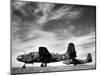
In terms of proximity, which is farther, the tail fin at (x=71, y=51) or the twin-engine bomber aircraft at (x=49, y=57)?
the tail fin at (x=71, y=51)

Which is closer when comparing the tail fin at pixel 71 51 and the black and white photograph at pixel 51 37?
the black and white photograph at pixel 51 37

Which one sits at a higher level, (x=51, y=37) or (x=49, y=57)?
(x=51, y=37)

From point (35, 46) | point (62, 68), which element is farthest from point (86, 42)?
point (35, 46)

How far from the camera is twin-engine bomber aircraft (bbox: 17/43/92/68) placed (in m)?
2.47

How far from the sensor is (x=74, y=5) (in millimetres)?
2662

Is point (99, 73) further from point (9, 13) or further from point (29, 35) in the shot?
point (9, 13)

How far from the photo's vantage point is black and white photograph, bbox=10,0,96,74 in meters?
2.42

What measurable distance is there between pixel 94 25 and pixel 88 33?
155 mm

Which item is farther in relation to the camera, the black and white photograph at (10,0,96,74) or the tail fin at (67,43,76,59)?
the tail fin at (67,43,76,59)

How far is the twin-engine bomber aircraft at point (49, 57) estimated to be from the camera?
8.10ft

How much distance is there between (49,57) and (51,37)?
10.7 inches

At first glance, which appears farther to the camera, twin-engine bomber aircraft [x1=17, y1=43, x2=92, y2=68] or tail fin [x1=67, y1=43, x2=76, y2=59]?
tail fin [x1=67, y1=43, x2=76, y2=59]

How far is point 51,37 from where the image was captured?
8.43ft

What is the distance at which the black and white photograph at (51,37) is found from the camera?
7.95 feet
